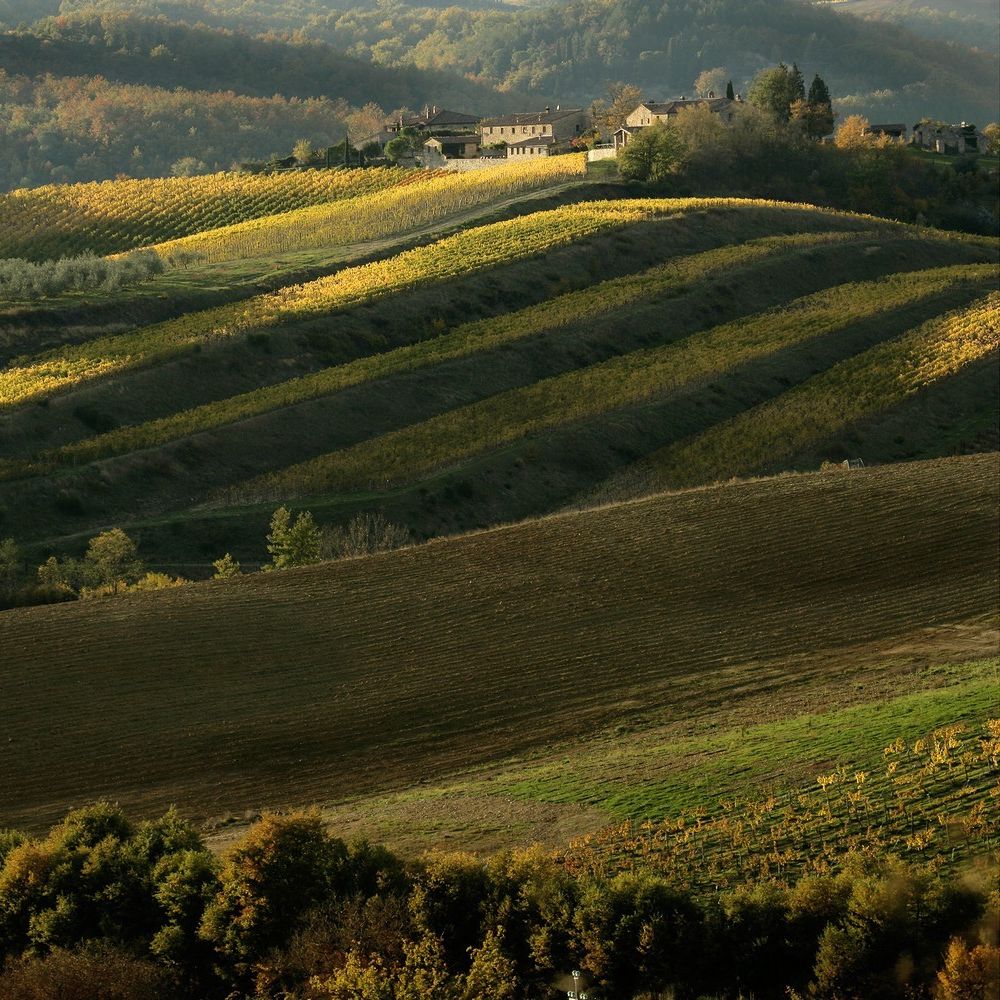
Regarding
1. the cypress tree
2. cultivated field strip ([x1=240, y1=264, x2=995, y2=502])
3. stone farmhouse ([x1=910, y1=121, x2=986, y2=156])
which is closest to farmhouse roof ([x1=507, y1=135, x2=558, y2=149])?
the cypress tree

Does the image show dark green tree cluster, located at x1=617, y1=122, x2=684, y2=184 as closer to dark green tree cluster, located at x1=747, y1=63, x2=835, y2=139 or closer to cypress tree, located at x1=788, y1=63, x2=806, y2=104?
dark green tree cluster, located at x1=747, y1=63, x2=835, y2=139

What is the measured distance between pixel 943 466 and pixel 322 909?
29.9 meters

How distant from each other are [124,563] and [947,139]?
128698 mm

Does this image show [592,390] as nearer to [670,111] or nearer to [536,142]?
[536,142]

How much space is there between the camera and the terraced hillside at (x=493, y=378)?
60.2 metres

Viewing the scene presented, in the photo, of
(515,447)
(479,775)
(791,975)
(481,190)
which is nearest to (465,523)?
(515,447)

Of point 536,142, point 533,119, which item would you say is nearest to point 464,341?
point 536,142

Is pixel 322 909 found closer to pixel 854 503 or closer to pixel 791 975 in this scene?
pixel 791 975

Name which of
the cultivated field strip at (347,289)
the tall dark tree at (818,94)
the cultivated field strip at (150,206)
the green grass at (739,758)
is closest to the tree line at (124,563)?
the green grass at (739,758)

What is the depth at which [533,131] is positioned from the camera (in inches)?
5984

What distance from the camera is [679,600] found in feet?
127

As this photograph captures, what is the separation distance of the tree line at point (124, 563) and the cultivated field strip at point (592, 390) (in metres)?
8.05

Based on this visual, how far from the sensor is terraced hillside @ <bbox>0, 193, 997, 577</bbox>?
6025 cm

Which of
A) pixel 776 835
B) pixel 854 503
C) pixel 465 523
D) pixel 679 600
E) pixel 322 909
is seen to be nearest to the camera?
pixel 322 909
